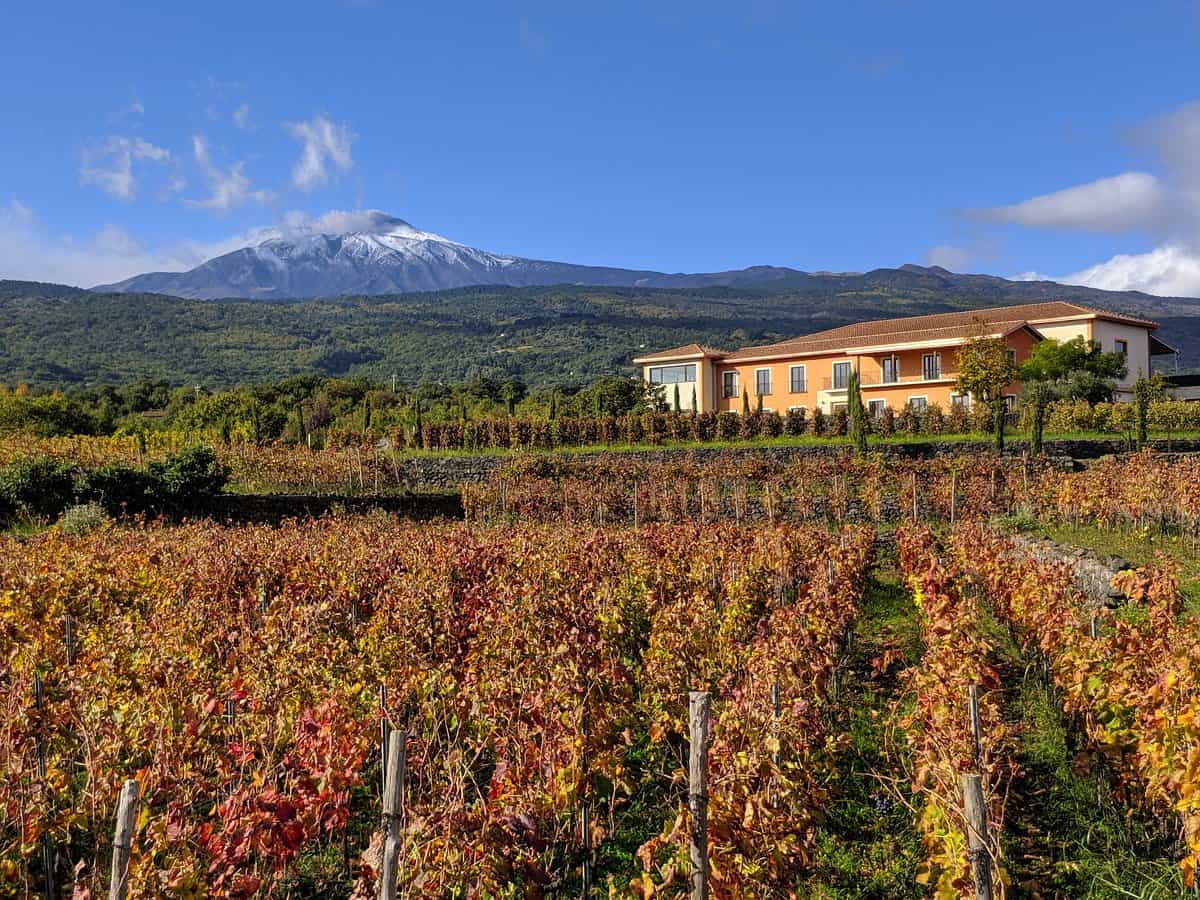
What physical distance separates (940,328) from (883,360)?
248 centimetres

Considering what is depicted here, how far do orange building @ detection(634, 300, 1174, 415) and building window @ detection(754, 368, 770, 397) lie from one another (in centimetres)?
4

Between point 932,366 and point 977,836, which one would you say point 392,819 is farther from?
point 932,366

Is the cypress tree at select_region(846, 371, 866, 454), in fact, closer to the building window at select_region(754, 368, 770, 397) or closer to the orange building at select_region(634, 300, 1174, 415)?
the orange building at select_region(634, 300, 1174, 415)

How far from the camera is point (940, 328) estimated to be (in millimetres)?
37469

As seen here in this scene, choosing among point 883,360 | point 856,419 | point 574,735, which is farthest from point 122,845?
point 883,360

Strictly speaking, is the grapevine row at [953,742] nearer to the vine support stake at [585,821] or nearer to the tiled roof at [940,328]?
the vine support stake at [585,821]

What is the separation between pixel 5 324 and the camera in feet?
302

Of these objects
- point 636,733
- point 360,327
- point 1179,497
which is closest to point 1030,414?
point 1179,497

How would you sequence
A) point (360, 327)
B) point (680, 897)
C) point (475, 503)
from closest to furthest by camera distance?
point (680, 897) → point (475, 503) → point (360, 327)

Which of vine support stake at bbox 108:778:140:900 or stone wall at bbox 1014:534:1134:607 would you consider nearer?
vine support stake at bbox 108:778:140:900

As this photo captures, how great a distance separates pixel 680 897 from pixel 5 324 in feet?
350

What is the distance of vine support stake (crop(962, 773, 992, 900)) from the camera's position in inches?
128

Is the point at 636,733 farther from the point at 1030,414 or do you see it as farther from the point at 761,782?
the point at 1030,414

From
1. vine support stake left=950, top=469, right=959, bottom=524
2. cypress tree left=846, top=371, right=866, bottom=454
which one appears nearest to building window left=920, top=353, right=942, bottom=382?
cypress tree left=846, top=371, right=866, bottom=454
